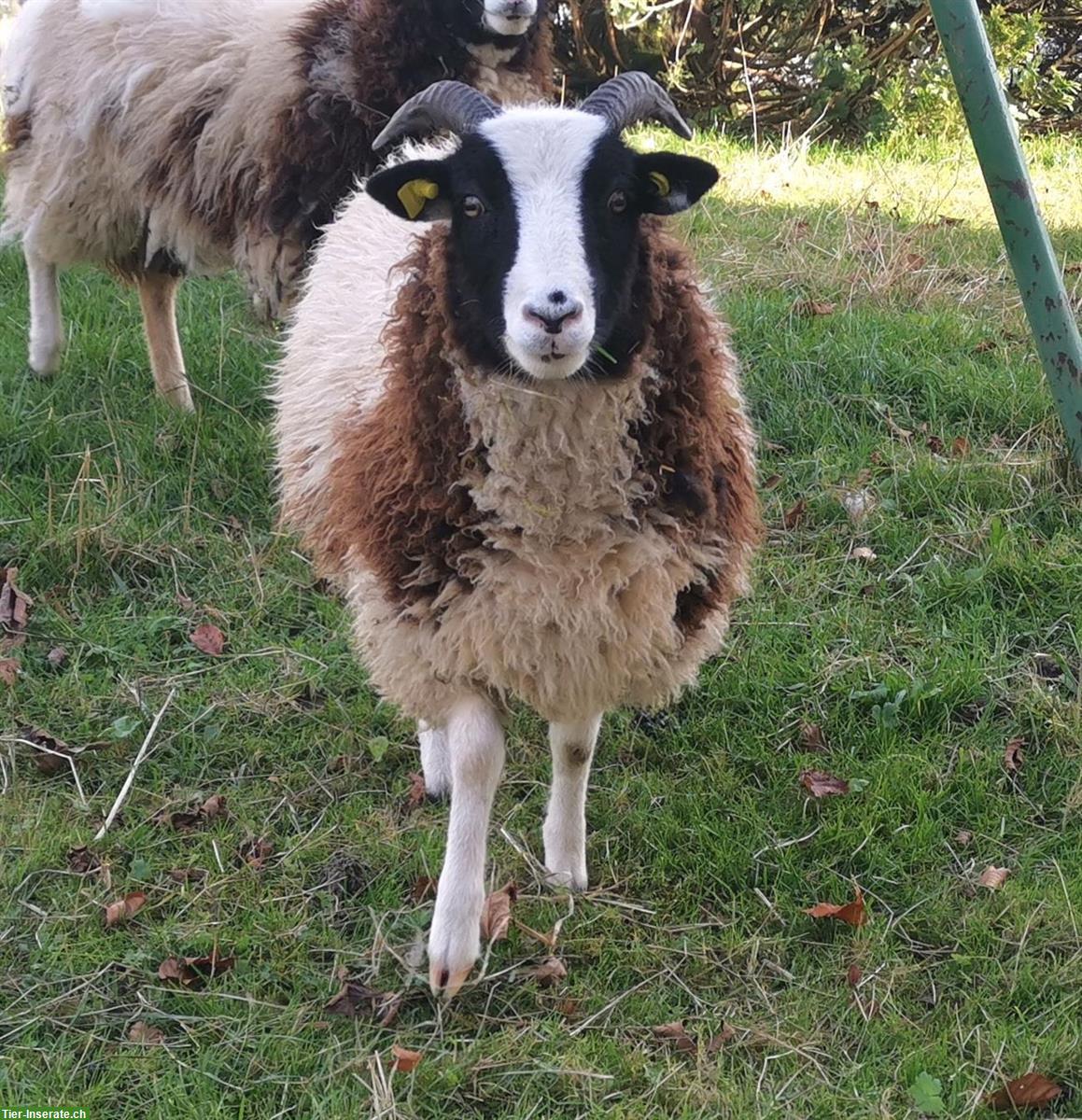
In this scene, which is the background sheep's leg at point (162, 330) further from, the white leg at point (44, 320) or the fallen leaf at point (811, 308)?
the fallen leaf at point (811, 308)

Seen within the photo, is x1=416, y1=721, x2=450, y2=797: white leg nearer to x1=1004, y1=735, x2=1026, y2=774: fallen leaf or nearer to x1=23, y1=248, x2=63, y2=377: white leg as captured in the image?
x1=1004, y1=735, x2=1026, y2=774: fallen leaf

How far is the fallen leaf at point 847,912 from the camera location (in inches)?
110

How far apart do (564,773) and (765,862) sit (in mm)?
519

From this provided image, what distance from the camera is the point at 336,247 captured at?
3.86 meters

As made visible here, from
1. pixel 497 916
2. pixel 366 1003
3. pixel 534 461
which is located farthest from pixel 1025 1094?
pixel 534 461

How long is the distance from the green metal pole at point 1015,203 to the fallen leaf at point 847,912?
1888 mm

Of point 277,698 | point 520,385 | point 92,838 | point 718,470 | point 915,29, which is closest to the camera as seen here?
point 520,385

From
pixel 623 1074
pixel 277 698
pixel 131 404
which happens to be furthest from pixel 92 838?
pixel 131 404

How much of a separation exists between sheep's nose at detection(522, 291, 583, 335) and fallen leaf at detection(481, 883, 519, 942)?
1252mm

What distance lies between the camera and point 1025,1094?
233 centimetres

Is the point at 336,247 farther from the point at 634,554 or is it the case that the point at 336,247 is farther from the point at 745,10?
the point at 745,10

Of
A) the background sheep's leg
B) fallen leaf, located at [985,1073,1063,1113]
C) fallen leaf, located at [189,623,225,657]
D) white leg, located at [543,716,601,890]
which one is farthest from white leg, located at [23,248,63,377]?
fallen leaf, located at [985,1073,1063,1113]

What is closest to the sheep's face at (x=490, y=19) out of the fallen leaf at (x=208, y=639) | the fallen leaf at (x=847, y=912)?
the fallen leaf at (x=208, y=639)

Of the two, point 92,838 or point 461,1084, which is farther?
point 92,838
